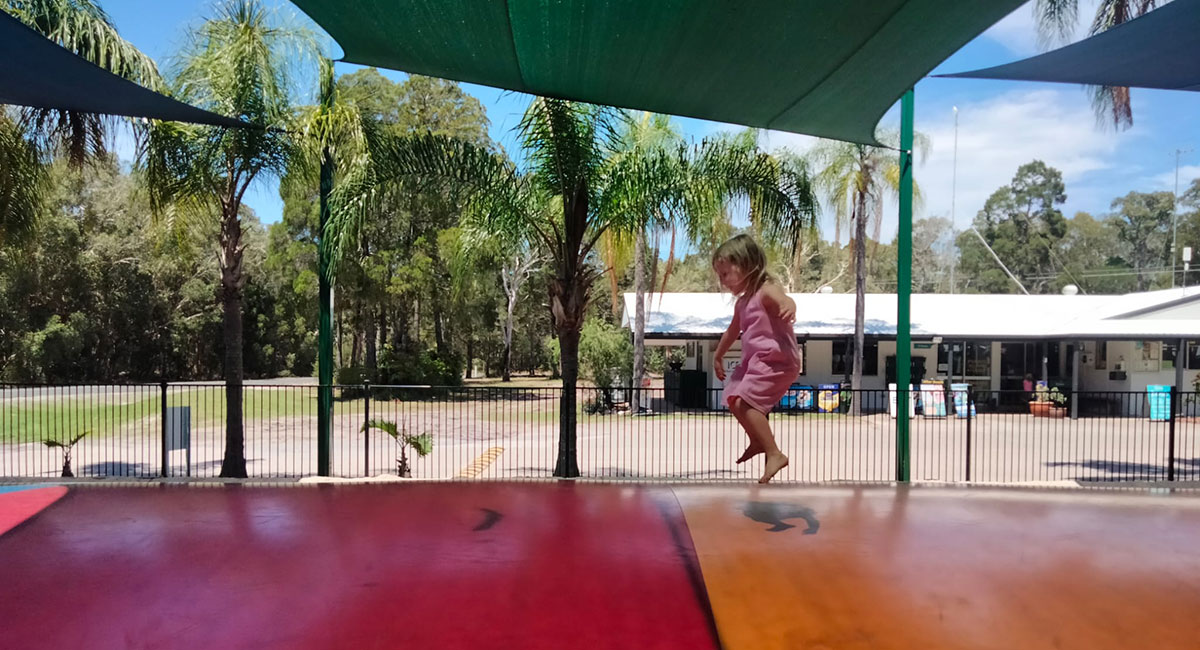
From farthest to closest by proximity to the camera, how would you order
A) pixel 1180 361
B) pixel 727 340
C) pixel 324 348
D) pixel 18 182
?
pixel 1180 361 → pixel 18 182 → pixel 324 348 → pixel 727 340

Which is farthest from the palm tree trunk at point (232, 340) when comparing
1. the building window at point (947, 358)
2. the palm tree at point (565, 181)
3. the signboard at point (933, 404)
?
the building window at point (947, 358)

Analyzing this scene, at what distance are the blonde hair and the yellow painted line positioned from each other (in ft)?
20.6

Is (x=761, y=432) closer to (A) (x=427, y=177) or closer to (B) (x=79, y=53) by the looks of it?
(A) (x=427, y=177)

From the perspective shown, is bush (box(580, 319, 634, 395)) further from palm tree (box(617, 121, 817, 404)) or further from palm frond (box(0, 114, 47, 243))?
palm frond (box(0, 114, 47, 243))

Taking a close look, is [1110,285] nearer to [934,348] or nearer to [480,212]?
[934,348]

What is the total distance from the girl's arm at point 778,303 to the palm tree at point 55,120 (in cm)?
771

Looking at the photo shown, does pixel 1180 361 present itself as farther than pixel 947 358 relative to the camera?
No

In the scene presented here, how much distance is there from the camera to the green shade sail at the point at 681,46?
13.7ft

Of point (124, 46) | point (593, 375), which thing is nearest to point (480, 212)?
point (124, 46)

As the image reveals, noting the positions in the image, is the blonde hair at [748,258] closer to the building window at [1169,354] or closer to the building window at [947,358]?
the building window at [947,358]

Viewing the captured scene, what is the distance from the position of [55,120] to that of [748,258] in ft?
28.1

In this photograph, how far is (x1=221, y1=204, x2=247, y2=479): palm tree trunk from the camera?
28.0 feet

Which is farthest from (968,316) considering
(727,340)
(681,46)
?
(681,46)

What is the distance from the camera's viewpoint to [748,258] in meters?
4.50
